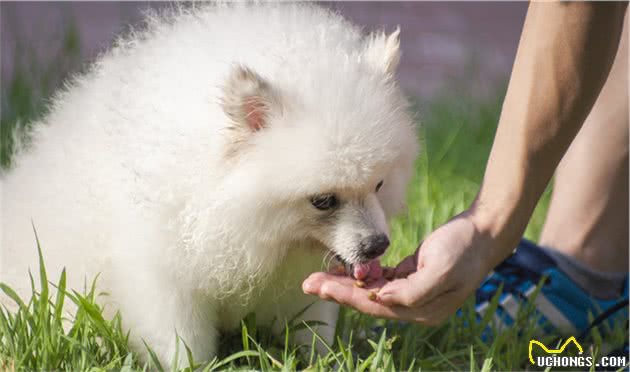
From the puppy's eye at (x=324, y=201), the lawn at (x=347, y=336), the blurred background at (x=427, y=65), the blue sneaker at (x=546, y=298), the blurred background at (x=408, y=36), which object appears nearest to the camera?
the puppy's eye at (x=324, y=201)

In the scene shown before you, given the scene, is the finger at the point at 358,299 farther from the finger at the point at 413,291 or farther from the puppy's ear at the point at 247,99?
the puppy's ear at the point at 247,99

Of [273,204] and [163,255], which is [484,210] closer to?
[273,204]

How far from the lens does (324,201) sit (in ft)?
7.77

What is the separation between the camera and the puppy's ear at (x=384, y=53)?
8.18 feet

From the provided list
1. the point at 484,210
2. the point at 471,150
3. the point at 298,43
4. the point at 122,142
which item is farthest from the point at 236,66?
the point at 471,150

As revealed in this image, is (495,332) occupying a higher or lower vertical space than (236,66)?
lower

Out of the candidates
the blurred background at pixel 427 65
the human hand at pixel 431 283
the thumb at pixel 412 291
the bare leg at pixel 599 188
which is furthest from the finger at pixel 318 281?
the bare leg at pixel 599 188

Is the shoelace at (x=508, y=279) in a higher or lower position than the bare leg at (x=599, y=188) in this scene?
lower

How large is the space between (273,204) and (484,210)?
2.00 ft

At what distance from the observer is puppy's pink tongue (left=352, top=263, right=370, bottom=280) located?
8.01 ft

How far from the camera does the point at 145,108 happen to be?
2398 millimetres

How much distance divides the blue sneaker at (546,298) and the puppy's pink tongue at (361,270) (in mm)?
866

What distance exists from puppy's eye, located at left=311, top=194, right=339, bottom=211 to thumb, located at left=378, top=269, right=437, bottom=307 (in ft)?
0.89

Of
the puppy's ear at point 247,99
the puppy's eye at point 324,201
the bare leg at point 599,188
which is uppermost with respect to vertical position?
the puppy's ear at point 247,99
